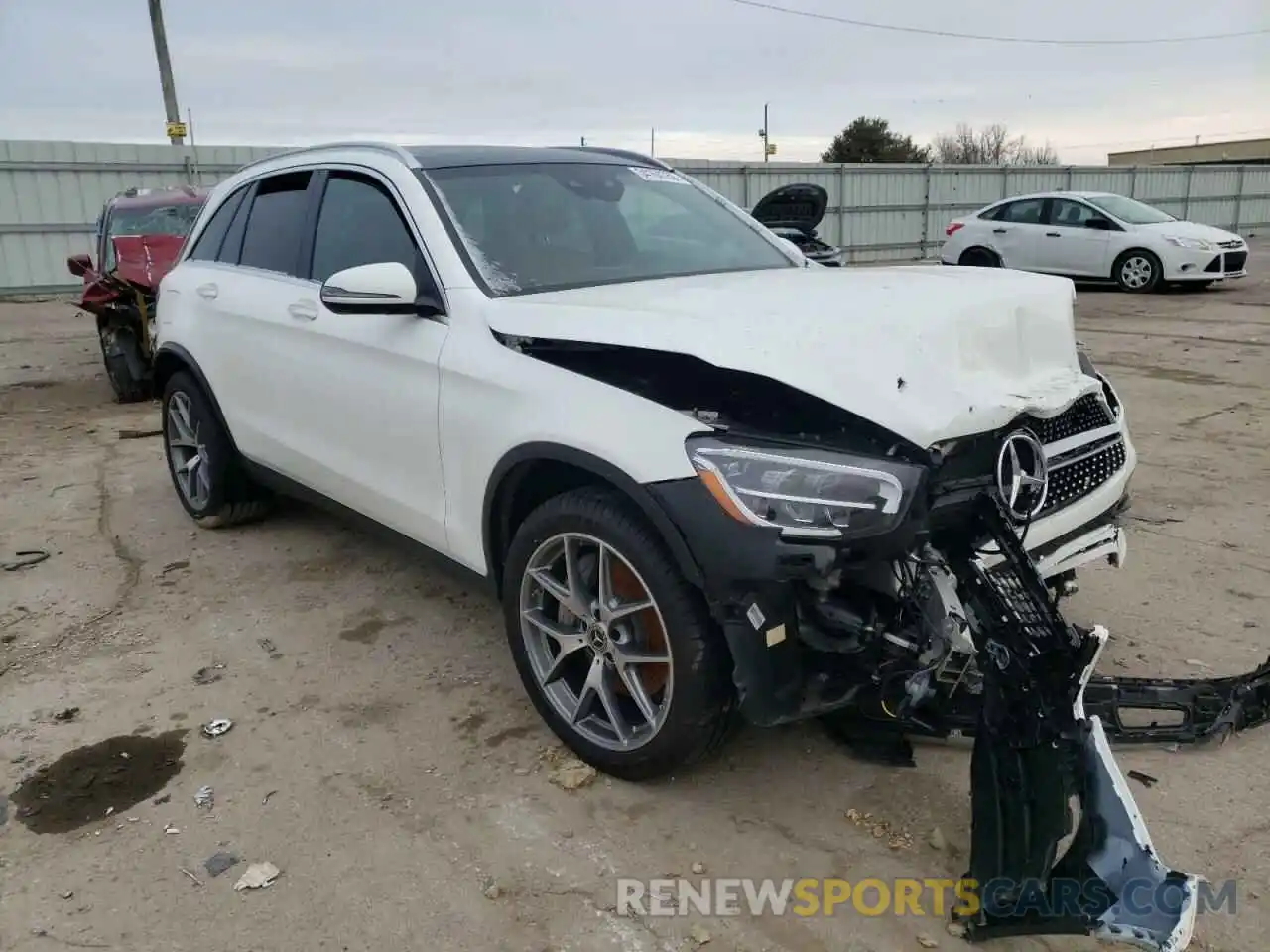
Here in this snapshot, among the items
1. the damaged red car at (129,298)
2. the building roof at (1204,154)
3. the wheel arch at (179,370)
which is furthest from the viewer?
the building roof at (1204,154)

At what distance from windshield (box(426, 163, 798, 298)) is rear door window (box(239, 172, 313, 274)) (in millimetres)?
970

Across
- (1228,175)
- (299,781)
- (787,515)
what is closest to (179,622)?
(299,781)

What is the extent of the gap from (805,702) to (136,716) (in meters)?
2.35

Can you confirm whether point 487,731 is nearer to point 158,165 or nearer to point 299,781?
point 299,781

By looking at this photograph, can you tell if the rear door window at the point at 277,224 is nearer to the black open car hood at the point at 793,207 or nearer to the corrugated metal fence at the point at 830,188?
the black open car hood at the point at 793,207

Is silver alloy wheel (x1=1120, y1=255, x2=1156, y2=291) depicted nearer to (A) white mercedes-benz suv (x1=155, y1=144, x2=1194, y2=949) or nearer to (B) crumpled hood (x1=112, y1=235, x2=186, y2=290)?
(B) crumpled hood (x1=112, y1=235, x2=186, y2=290)

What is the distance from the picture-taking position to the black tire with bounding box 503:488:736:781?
8.39 feet

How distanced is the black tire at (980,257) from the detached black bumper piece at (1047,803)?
49.0 ft

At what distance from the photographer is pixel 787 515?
233 cm

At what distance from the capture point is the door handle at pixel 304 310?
3947 mm

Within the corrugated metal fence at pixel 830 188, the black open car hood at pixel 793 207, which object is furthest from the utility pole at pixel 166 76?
the black open car hood at pixel 793 207

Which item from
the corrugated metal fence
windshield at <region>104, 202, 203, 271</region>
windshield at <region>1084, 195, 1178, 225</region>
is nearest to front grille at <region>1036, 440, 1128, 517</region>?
windshield at <region>104, 202, 203, 271</region>

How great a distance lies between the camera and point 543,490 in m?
3.07

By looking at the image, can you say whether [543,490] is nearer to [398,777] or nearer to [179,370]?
[398,777]
